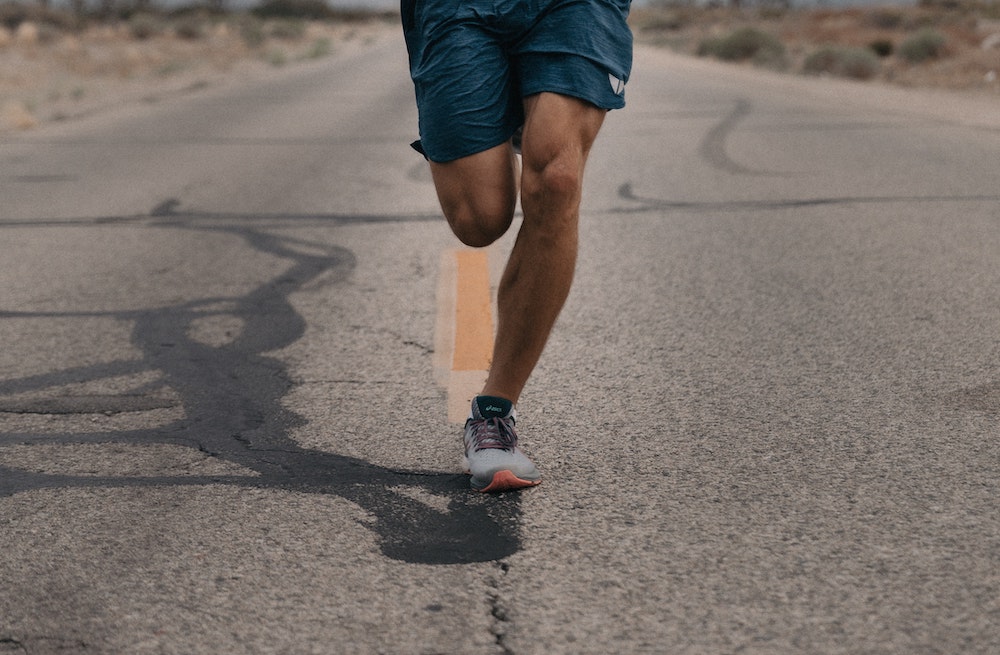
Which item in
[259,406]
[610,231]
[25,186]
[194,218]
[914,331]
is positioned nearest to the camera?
[259,406]

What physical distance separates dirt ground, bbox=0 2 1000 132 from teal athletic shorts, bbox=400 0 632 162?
1249 centimetres

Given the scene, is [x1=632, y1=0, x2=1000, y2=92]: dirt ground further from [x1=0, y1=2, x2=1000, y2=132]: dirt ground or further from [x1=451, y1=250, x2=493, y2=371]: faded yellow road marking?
[x1=451, y1=250, x2=493, y2=371]: faded yellow road marking

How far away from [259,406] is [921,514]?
6.23 feet

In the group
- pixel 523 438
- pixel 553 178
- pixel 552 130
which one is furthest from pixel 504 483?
pixel 552 130

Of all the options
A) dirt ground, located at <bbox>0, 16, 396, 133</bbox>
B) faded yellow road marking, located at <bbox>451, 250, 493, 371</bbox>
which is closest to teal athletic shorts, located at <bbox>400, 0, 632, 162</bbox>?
faded yellow road marking, located at <bbox>451, 250, 493, 371</bbox>

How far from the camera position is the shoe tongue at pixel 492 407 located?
307 cm

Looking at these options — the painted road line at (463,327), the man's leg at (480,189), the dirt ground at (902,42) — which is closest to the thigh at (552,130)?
the man's leg at (480,189)

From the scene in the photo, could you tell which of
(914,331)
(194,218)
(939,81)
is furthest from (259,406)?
(939,81)

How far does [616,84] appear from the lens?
298 centimetres

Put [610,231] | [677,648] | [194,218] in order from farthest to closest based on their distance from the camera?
[194,218], [610,231], [677,648]

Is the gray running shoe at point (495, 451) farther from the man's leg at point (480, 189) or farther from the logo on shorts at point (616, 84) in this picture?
the logo on shorts at point (616, 84)

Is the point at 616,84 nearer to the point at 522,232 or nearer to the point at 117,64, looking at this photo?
the point at 522,232

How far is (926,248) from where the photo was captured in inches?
230

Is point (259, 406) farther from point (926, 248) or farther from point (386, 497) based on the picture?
point (926, 248)
